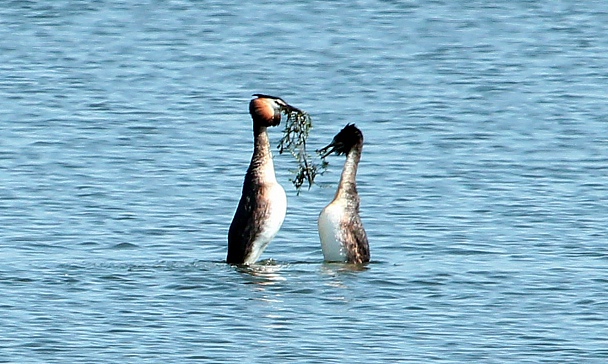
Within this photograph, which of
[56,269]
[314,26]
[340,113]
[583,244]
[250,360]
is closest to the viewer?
[250,360]

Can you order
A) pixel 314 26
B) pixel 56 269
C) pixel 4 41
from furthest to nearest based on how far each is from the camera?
pixel 314 26, pixel 4 41, pixel 56 269

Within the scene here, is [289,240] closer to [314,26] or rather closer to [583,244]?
[583,244]

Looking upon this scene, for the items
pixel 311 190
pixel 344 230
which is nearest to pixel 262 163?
pixel 344 230

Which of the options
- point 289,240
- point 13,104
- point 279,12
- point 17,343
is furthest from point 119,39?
point 17,343

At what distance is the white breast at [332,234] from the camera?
1474 centimetres

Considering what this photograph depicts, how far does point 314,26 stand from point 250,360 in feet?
75.3

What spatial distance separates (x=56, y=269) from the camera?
46.7ft

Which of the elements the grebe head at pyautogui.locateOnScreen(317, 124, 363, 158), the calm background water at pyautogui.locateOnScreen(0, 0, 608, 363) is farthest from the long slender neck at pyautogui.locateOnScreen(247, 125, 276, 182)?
the calm background water at pyautogui.locateOnScreen(0, 0, 608, 363)

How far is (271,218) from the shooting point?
14.6 meters

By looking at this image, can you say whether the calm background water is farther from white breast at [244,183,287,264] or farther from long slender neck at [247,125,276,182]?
long slender neck at [247,125,276,182]

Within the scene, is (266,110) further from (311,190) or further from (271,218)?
(311,190)

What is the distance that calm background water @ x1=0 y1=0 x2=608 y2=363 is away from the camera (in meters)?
12.2

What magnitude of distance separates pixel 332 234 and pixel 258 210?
2.22 feet

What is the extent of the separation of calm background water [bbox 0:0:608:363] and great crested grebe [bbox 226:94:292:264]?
0.27m
